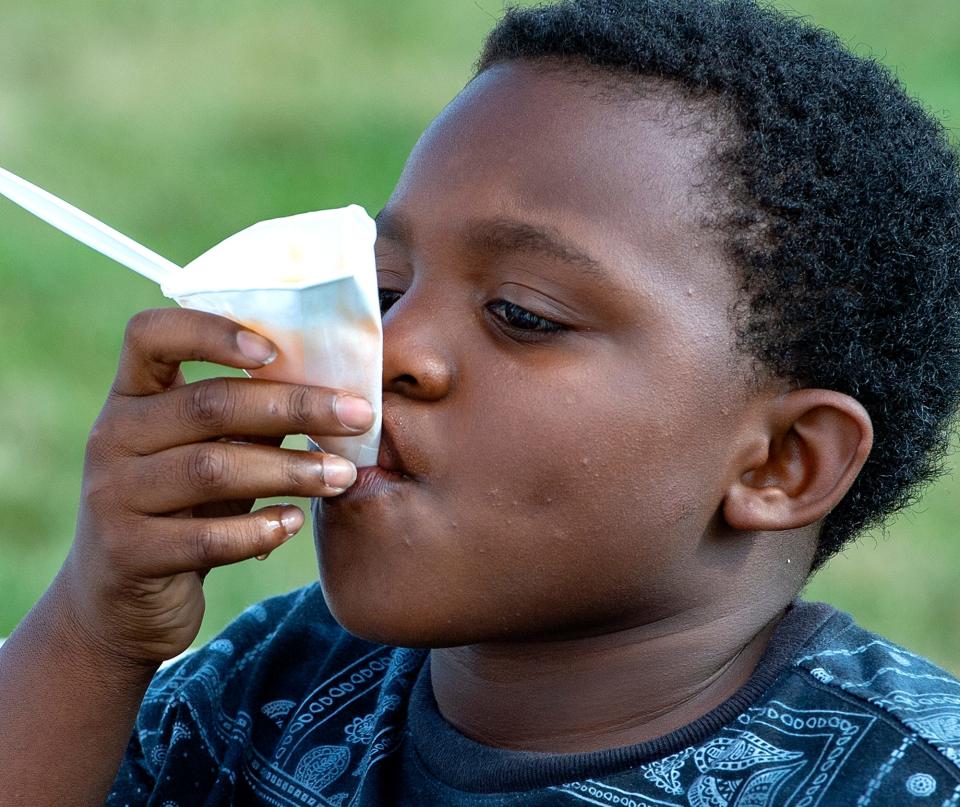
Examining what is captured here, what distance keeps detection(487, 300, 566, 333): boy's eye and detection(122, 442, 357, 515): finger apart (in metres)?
0.26

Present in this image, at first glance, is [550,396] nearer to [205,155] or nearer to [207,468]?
[207,468]

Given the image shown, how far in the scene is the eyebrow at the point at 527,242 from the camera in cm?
190

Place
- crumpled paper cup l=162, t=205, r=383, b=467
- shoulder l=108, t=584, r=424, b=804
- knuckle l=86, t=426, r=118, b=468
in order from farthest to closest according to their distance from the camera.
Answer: shoulder l=108, t=584, r=424, b=804, knuckle l=86, t=426, r=118, b=468, crumpled paper cup l=162, t=205, r=383, b=467

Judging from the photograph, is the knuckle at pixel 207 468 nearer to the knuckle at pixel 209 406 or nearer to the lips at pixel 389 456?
the knuckle at pixel 209 406

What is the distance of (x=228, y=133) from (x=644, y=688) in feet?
16.4

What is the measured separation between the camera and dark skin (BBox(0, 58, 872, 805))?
6.17ft

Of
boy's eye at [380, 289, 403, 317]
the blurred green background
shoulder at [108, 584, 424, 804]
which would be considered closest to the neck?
shoulder at [108, 584, 424, 804]

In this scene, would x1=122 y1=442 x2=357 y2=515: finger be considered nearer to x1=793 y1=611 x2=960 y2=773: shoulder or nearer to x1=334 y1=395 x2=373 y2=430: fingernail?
x1=334 y1=395 x2=373 y2=430: fingernail

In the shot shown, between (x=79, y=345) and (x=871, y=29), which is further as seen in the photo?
(x=871, y=29)

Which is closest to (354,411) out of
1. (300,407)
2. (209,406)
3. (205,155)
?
(300,407)

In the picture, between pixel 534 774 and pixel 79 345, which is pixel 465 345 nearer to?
pixel 534 774

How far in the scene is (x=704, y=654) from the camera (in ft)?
6.64

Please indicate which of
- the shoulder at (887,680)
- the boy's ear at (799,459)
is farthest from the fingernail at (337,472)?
the shoulder at (887,680)

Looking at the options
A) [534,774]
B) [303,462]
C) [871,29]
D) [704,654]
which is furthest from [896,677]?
[871,29]
